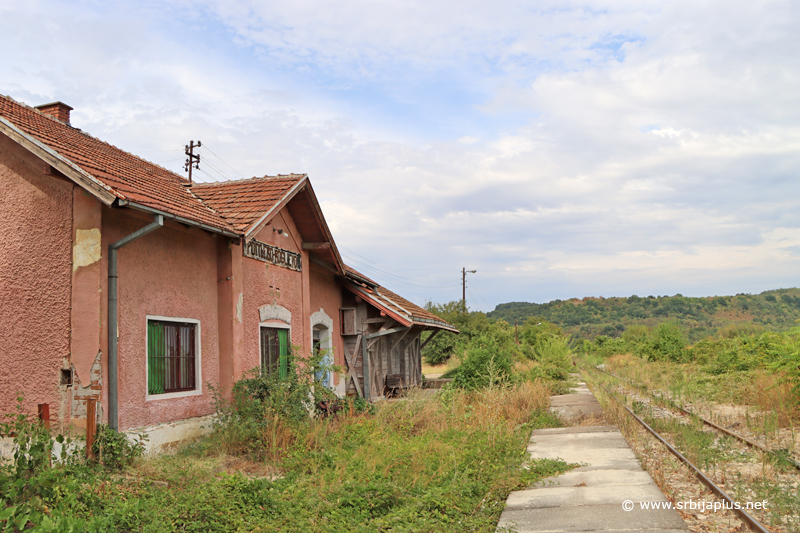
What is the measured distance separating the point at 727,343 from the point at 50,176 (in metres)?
30.5

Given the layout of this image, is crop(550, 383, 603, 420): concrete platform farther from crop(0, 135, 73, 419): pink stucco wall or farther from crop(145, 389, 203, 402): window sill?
crop(0, 135, 73, 419): pink stucco wall

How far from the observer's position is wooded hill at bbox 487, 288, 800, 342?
8206 cm

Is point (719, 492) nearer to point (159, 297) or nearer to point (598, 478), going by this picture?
point (598, 478)

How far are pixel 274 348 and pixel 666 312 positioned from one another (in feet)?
308

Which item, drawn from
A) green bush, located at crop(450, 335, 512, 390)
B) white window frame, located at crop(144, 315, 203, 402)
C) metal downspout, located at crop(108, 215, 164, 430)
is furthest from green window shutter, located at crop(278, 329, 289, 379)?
green bush, located at crop(450, 335, 512, 390)

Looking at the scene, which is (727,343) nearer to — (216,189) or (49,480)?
(216,189)

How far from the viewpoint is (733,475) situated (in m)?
7.78

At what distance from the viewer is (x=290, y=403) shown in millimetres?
9680

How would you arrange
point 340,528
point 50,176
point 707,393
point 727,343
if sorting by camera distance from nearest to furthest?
1. point 340,528
2. point 50,176
3. point 707,393
4. point 727,343

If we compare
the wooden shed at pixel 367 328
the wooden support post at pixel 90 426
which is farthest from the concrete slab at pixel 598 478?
the wooden shed at pixel 367 328

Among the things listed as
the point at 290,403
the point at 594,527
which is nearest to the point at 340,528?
the point at 594,527

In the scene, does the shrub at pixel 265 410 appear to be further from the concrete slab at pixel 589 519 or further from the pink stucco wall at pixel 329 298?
the concrete slab at pixel 589 519

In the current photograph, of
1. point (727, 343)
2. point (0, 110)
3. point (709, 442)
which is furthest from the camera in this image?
point (727, 343)

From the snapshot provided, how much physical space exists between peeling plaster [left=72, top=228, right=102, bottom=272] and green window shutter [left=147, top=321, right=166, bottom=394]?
1.38 m
